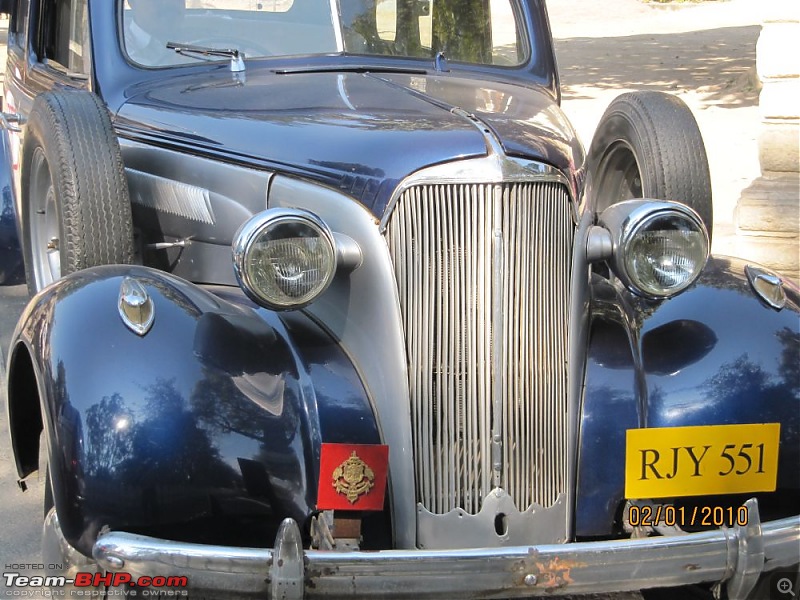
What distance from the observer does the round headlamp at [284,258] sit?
Result: 234 cm

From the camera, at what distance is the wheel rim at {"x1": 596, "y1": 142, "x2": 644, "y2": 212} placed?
12.0 feet

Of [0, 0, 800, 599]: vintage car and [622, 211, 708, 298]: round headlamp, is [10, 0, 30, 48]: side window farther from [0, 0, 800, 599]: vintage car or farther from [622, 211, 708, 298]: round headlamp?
[622, 211, 708, 298]: round headlamp

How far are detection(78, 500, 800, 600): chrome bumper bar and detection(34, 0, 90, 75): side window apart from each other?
218 cm

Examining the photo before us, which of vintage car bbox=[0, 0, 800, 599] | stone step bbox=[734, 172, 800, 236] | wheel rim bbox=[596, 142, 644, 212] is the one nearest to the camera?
vintage car bbox=[0, 0, 800, 599]

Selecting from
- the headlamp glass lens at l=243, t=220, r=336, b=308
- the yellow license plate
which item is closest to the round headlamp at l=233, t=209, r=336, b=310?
the headlamp glass lens at l=243, t=220, r=336, b=308

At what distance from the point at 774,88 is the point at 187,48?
3.92 meters

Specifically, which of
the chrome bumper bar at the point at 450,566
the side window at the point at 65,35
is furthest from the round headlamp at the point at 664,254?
the side window at the point at 65,35

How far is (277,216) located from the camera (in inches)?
92.4

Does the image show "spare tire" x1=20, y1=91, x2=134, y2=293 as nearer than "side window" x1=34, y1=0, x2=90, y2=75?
Yes

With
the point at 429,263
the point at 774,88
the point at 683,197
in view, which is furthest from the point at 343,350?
the point at 774,88

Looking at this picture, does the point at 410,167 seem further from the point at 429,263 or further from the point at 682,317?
the point at 682,317

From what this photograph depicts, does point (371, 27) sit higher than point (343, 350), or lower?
higher
